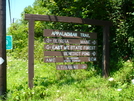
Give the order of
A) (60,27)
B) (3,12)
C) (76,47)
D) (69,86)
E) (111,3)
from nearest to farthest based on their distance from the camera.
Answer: (3,12) → (69,86) → (76,47) → (111,3) → (60,27)

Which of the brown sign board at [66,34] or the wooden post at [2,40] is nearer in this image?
the wooden post at [2,40]

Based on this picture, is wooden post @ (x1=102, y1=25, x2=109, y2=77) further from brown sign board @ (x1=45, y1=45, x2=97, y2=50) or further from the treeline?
the treeline

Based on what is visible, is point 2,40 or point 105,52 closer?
point 2,40

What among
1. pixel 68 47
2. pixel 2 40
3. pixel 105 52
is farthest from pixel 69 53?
pixel 2 40

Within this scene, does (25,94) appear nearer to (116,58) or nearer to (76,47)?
(76,47)

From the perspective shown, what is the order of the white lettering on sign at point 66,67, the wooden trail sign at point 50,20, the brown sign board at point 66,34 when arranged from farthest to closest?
the white lettering on sign at point 66,67, the brown sign board at point 66,34, the wooden trail sign at point 50,20

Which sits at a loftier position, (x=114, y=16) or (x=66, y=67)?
(x=114, y=16)

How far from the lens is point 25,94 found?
3283mm

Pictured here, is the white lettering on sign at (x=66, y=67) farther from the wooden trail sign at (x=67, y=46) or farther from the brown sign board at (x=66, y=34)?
the brown sign board at (x=66, y=34)

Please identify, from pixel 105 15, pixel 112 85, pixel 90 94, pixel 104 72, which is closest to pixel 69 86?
pixel 90 94

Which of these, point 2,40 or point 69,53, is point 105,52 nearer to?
point 69,53

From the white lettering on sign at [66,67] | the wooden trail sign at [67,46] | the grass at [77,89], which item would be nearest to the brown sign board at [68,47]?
the wooden trail sign at [67,46]

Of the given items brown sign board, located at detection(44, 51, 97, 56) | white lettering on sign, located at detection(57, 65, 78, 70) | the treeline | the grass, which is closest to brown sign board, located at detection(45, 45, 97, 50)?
brown sign board, located at detection(44, 51, 97, 56)

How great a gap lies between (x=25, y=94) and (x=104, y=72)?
251cm
